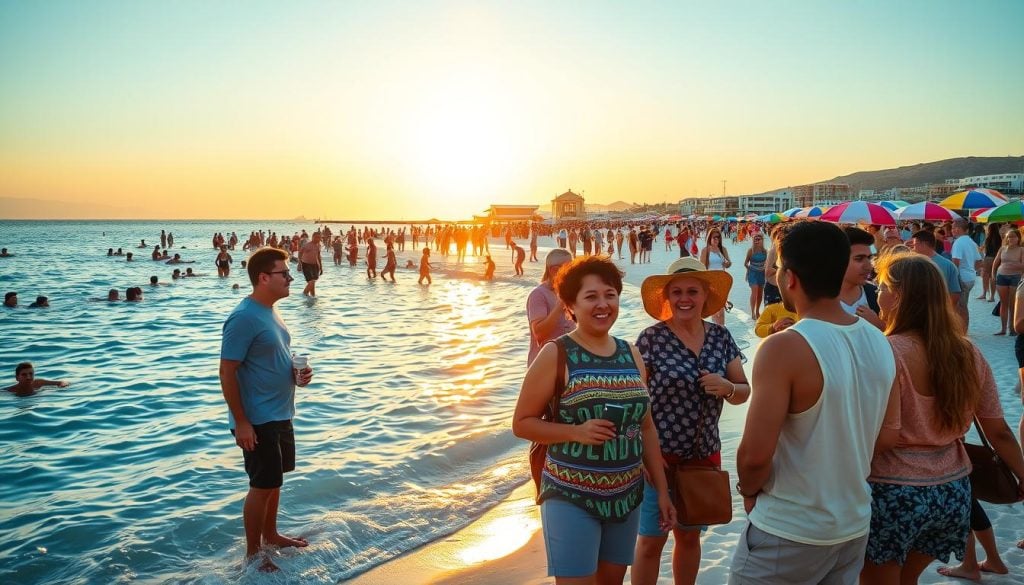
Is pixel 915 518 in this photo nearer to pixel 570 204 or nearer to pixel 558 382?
pixel 558 382

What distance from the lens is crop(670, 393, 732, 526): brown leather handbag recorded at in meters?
2.80

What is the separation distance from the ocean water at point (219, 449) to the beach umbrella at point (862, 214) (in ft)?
20.7

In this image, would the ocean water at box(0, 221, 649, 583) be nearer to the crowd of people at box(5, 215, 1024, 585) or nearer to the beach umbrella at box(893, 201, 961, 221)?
the crowd of people at box(5, 215, 1024, 585)

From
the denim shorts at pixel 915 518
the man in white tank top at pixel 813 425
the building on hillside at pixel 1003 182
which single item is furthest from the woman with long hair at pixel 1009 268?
the building on hillside at pixel 1003 182

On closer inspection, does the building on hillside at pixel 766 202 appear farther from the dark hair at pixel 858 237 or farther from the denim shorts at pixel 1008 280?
the dark hair at pixel 858 237

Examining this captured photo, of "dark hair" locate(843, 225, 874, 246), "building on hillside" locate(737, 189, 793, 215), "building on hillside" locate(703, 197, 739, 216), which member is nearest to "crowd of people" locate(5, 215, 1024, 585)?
"dark hair" locate(843, 225, 874, 246)

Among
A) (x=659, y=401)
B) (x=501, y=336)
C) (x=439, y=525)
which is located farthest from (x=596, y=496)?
(x=501, y=336)

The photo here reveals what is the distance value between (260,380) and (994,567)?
14.9ft

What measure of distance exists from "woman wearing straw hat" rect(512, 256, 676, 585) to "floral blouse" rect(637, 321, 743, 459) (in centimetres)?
35

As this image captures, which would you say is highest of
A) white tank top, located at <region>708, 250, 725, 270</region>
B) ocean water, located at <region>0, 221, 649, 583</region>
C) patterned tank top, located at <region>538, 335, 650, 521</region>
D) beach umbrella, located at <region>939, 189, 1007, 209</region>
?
beach umbrella, located at <region>939, 189, 1007, 209</region>

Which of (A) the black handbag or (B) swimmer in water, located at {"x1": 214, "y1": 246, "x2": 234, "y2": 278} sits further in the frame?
(B) swimmer in water, located at {"x1": 214, "y1": 246, "x2": 234, "y2": 278}

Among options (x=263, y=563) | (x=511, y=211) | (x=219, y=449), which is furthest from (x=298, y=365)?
(x=511, y=211)

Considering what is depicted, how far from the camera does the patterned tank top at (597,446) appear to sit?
2.52 meters

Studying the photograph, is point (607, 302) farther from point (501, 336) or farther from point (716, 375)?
point (501, 336)
